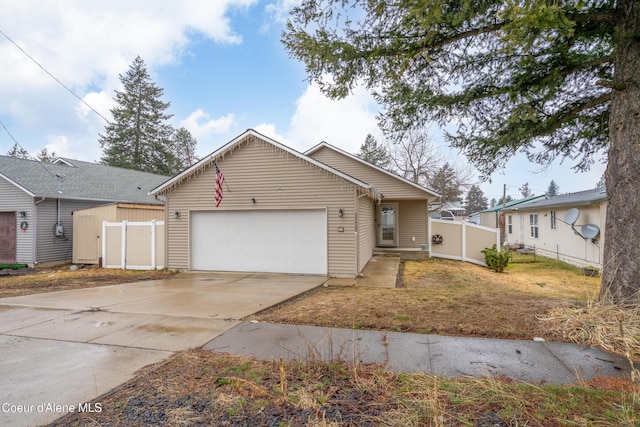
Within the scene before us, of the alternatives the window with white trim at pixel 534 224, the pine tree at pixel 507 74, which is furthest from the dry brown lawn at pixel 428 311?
the window with white trim at pixel 534 224

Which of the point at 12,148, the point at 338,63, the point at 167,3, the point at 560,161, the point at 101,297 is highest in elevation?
the point at 12,148

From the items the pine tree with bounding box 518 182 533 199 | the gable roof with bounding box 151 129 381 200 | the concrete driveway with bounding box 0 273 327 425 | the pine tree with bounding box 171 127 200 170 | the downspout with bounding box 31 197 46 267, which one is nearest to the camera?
the concrete driveway with bounding box 0 273 327 425

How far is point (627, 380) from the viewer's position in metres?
3.09

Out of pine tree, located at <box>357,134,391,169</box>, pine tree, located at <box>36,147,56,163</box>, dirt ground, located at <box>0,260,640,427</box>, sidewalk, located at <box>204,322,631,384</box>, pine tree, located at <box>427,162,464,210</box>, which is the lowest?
sidewalk, located at <box>204,322,631,384</box>

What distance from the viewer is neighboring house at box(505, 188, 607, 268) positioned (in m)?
12.2

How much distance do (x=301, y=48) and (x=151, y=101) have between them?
109ft

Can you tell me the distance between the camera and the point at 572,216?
13438 millimetres

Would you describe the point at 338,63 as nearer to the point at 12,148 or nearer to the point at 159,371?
the point at 159,371

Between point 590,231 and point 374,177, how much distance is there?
8.57m

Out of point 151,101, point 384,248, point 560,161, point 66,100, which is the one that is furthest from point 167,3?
point 151,101

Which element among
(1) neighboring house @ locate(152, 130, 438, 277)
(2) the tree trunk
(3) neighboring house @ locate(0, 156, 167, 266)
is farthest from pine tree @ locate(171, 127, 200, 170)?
(2) the tree trunk

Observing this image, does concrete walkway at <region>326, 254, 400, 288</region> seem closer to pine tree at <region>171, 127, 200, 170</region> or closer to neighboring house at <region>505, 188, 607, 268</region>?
neighboring house at <region>505, 188, 607, 268</region>

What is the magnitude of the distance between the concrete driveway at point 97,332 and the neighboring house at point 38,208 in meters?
7.69

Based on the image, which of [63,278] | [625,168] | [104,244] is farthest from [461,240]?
[63,278]
